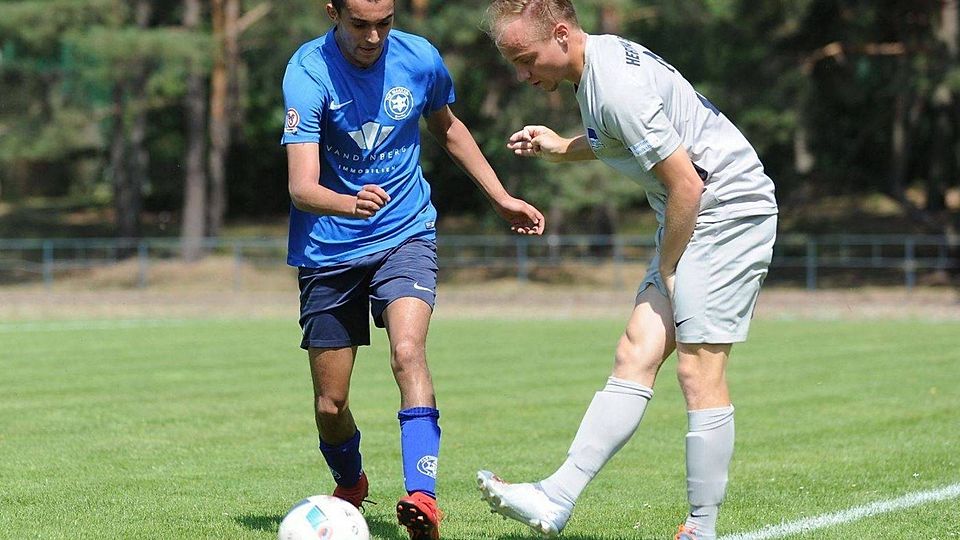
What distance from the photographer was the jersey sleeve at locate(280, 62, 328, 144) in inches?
220

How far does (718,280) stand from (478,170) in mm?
1597

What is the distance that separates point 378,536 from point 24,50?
30908mm

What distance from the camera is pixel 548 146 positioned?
5688mm

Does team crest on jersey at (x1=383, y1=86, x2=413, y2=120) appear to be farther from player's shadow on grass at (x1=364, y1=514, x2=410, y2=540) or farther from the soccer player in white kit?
player's shadow on grass at (x1=364, y1=514, x2=410, y2=540)

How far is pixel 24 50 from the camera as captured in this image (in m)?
34.0

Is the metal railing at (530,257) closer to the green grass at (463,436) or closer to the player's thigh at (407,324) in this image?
the green grass at (463,436)

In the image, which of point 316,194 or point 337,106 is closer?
point 316,194

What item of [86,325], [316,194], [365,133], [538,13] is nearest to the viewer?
[538,13]

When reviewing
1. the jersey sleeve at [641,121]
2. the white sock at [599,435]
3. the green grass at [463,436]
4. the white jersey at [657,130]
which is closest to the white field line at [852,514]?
the green grass at [463,436]

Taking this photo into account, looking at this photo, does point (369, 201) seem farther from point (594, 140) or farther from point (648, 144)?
point (648, 144)

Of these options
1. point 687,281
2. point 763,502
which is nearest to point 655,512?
point 763,502

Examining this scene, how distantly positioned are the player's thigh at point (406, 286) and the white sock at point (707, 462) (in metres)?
1.27

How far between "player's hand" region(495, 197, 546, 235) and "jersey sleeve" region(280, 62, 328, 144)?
3.17 ft

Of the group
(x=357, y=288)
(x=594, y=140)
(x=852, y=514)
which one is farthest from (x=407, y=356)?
(x=852, y=514)
